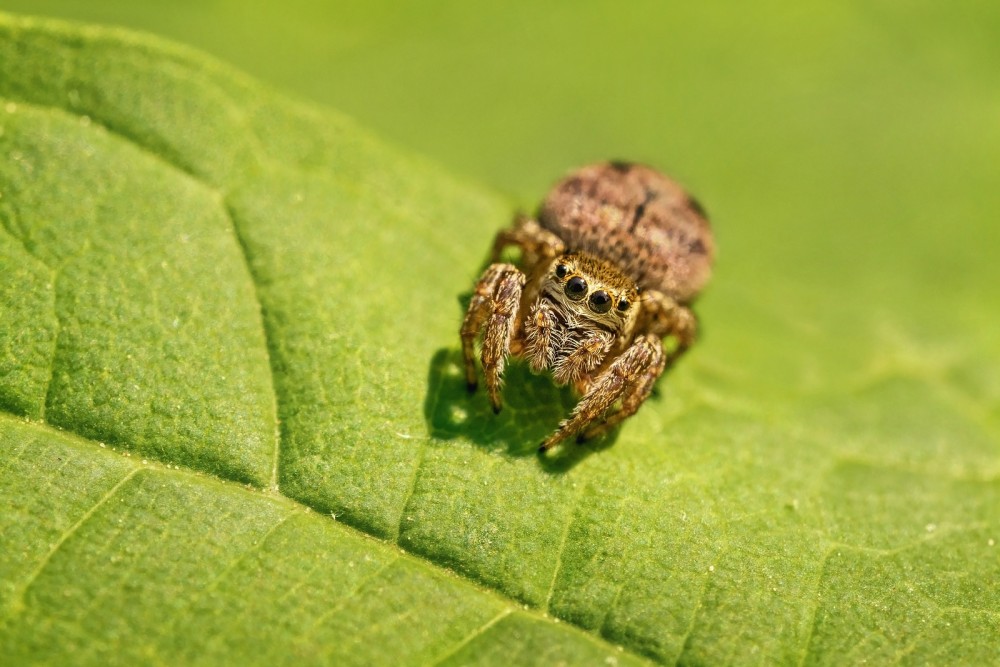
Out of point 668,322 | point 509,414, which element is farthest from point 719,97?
point 509,414

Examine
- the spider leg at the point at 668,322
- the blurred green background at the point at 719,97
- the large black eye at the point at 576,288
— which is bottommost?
the spider leg at the point at 668,322

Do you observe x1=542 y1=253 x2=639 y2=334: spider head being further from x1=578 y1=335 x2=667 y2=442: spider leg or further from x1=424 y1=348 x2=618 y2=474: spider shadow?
x1=424 y1=348 x2=618 y2=474: spider shadow

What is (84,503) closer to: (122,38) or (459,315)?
(459,315)

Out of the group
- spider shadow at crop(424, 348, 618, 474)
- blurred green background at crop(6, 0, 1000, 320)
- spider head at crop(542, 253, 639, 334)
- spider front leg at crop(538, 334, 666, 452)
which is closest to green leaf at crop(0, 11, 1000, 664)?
spider shadow at crop(424, 348, 618, 474)

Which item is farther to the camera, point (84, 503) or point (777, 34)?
point (777, 34)

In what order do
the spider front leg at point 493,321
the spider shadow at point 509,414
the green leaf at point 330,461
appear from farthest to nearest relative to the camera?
the spider front leg at point 493,321 → the spider shadow at point 509,414 → the green leaf at point 330,461

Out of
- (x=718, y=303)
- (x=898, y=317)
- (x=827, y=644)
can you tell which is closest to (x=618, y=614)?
(x=827, y=644)

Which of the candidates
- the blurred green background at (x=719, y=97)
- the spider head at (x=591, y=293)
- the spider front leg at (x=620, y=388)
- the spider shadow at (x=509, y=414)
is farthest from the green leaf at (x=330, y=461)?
the blurred green background at (x=719, y=97)

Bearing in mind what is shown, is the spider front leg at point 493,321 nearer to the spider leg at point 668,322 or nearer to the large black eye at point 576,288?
the large black eye at point 576,288
